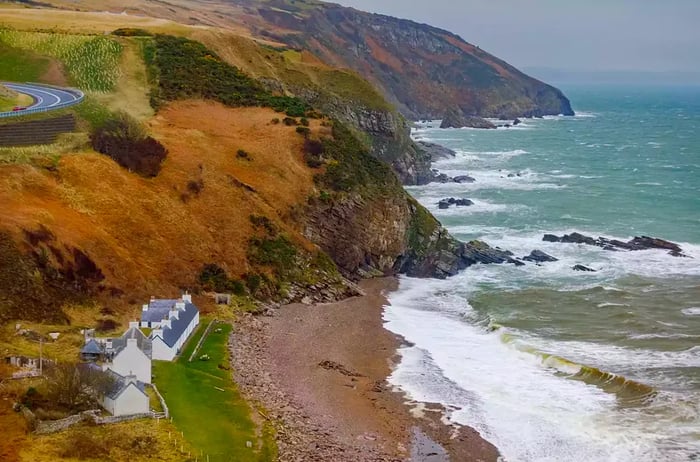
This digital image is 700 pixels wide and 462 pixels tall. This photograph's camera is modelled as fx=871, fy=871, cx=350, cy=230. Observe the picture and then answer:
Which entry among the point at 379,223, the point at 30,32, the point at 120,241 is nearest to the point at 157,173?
the point at 120,241

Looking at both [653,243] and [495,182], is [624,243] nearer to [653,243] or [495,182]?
[653,243]

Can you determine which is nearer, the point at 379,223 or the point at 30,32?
the point at 379,223

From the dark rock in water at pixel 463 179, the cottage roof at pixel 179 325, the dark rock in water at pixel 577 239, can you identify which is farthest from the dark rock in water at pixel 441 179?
the cottage roof at pixel 179 325

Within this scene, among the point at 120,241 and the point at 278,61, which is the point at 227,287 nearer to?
the point at 120,241

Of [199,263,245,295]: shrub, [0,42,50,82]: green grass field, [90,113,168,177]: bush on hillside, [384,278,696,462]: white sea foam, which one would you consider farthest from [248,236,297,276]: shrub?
[0,42,50,82]: green grass field

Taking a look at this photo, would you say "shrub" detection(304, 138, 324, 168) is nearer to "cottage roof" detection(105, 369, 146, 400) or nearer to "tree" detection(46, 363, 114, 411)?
"cottage roof" detection(105, 369, 146, 400)

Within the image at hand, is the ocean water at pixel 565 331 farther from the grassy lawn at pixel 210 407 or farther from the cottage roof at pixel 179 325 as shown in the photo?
the cottage roof at pixel 179 325
